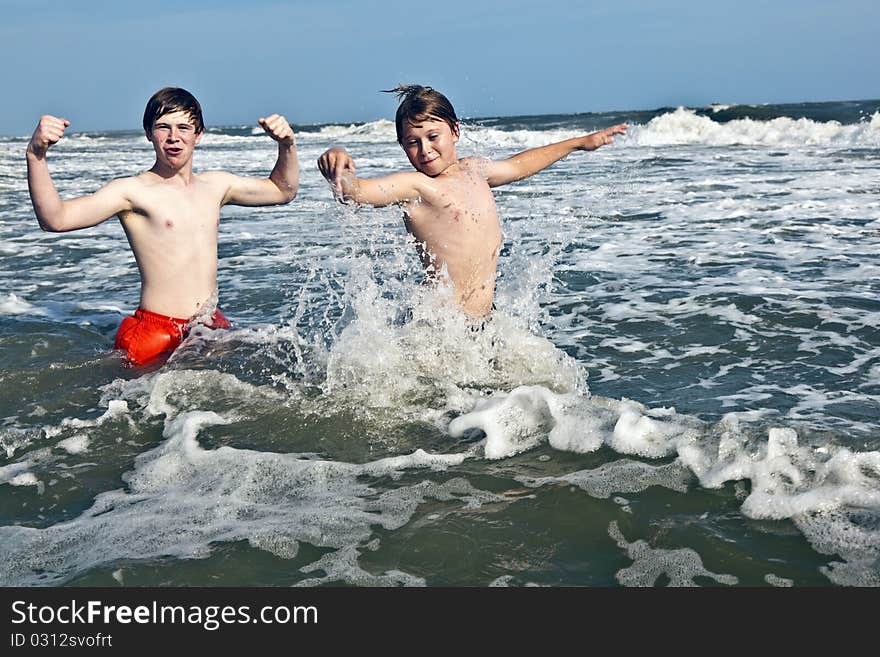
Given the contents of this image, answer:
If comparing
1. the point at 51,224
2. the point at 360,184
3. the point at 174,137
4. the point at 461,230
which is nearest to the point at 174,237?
the point at 174,137

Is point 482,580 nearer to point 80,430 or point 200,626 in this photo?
point 200,626

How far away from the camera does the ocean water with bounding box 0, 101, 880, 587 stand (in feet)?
8.73

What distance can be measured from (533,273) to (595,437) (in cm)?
221

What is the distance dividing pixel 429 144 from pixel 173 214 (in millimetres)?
1485

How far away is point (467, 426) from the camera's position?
365 centimetres

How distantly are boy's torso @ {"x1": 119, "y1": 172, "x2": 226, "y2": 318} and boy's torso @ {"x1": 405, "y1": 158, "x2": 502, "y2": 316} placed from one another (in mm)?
1204

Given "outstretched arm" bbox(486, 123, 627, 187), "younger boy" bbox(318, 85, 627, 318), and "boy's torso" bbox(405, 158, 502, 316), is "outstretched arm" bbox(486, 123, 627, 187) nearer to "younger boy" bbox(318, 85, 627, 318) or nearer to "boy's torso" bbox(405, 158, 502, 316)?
"younger boy" bbox(318, 85, 627, 318)

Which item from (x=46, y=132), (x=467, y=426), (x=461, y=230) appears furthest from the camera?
(x=461, y=230)

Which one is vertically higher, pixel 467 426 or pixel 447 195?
pixel 447 195

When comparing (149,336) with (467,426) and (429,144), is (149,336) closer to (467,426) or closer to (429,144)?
(429,144)

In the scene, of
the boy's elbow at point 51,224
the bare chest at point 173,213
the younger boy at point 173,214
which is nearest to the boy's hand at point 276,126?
the younger boy at point 173,214

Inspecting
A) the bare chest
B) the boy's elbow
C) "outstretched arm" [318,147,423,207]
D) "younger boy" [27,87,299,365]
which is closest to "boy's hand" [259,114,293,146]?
"younger boy" [27,87,299,365]

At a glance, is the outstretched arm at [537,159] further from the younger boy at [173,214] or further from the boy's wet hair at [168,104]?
the boy's wet hair at [168,104]

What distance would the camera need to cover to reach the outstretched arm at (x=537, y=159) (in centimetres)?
484
